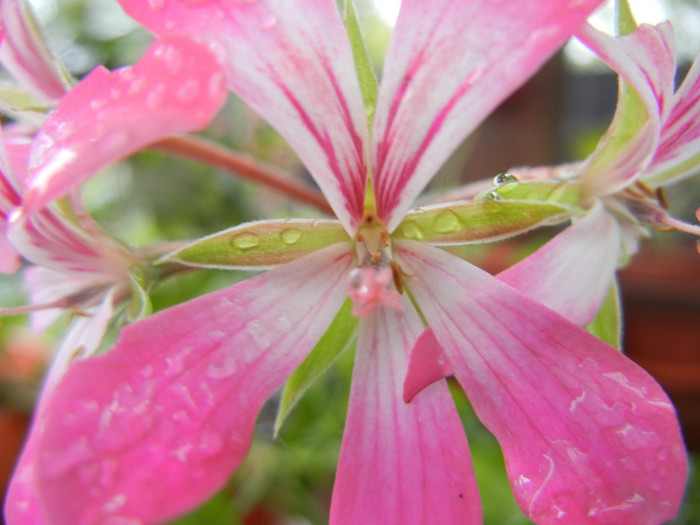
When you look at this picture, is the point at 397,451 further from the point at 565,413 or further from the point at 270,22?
the point at 270,22

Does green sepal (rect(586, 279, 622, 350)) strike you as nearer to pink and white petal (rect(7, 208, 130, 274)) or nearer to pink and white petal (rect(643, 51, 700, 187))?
pink and white petal (rect(643, 51, 700, 187))

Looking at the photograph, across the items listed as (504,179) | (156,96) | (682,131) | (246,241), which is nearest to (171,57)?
(156,96)

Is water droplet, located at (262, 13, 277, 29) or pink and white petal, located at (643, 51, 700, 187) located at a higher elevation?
water droplet, located at (262, 13, 277, 29)

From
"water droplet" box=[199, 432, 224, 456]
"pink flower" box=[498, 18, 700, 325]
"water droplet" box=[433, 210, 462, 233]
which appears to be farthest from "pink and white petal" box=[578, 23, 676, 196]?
"water droplet" box=[199, 432, 224, 456]

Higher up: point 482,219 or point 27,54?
point 27,54

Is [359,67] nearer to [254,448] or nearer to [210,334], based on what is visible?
[210,334]

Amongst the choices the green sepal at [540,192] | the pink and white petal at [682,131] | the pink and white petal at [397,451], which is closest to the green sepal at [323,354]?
the pink and white petal at [397,451]
